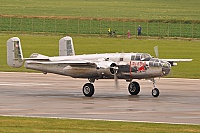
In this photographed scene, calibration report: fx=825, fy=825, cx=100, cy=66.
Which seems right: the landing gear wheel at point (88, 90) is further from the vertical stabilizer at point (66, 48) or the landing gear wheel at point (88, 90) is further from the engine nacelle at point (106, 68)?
the vertical stabilizer at point (66, 48)

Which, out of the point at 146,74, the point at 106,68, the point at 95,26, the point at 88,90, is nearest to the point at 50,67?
the point at 88,90

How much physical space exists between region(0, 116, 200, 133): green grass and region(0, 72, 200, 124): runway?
1670 millimetres

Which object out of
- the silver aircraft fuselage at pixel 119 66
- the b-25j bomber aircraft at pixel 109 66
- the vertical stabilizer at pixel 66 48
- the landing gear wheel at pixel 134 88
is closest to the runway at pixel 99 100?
the landing gear wheel at pixel 134 88

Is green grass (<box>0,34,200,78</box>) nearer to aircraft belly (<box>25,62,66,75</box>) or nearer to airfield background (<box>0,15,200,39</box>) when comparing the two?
airfield background (<box>0,15,200,39</box>)

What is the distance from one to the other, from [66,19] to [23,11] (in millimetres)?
27800

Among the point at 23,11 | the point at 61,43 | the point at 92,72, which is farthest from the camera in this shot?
the point at 23,11

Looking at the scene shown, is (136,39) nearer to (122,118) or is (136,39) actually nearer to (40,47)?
(40,47)

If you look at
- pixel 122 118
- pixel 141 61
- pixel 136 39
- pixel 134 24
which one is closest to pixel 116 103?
pixel 141 61

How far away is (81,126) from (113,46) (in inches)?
2345

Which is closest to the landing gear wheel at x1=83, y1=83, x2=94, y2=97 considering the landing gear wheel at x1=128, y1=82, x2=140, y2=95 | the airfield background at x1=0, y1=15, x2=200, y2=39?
the landing gear wheel at x1=128, y1=82, x2=140, y2=95

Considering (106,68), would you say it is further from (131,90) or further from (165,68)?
(165,68)

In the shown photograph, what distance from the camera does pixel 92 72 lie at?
147 ft

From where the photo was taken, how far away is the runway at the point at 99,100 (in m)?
36.2

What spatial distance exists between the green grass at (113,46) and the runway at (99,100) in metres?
13.4
